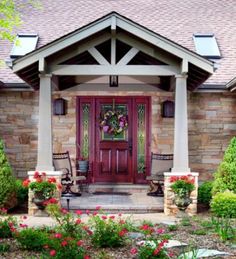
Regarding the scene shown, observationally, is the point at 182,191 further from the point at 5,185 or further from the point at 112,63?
the point at 5,185

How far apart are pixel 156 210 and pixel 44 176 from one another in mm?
2205

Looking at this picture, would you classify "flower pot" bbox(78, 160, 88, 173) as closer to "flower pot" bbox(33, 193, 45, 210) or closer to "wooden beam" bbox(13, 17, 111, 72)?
"flower pot" bbox(33, 193, 45, 210)

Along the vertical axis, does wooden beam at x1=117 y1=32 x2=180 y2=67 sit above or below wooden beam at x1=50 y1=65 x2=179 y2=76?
above

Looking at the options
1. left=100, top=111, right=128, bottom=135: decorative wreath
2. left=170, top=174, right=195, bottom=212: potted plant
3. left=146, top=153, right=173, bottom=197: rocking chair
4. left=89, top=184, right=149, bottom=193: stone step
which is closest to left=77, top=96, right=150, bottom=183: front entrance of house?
left=100, top=111, right=128, bottom=135: decorative wreath

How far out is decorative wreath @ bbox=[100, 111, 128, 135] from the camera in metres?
11.5

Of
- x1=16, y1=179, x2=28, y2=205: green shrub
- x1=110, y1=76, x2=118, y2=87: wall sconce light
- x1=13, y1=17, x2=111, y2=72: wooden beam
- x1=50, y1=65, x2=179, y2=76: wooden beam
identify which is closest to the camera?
x1=13, y1=17, x2=111, y2=72: wooden beam

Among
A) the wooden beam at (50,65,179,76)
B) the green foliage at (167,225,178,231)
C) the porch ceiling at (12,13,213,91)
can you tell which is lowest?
the green foliage at (167,225,178,231)

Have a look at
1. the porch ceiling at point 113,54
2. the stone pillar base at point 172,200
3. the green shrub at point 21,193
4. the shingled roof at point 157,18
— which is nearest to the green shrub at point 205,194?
the stone pillar base at point 172,200

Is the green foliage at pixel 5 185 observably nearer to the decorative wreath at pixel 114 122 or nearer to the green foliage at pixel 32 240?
the green foliage at pixel 32 240

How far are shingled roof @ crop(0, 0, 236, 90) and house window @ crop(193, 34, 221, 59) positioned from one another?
0.46 feet

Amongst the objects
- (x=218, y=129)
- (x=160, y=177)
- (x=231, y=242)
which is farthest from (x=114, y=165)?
(x=231, y=242)

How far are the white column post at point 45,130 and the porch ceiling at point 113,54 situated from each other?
27 centimetres

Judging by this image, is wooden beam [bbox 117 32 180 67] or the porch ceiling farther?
wooden beam [bbox 117 32 180 67]

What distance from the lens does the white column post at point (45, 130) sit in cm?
882
